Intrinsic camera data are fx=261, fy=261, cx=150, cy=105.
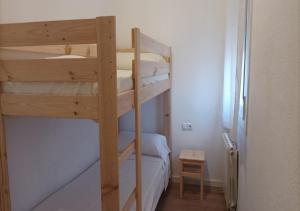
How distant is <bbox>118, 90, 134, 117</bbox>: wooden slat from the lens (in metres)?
1.39

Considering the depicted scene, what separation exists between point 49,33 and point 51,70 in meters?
0.19

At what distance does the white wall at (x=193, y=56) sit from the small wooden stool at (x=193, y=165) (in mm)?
296

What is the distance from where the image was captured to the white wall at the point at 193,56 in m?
3.12

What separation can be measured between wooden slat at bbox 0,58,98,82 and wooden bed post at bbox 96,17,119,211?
61mm

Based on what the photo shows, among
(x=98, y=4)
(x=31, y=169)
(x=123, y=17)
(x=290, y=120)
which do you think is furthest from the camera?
(x=123, y=17)

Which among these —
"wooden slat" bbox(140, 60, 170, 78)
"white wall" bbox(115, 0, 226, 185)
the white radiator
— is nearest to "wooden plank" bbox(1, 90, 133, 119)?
"wooden slat" bbox(140, 60, 170, 78)

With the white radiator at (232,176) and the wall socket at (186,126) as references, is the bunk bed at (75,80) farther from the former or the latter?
the wall socket at (186,126)

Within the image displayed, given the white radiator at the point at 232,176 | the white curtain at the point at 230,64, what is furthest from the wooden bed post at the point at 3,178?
the white curtain at the point at 230,64

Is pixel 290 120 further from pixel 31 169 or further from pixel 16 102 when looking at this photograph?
pixel 31 169

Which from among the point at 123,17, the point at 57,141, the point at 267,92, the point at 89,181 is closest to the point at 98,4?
the point at 123,17

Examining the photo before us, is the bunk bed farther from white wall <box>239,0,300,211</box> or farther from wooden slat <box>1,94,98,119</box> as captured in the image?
white wall <box>239,0,300,211</box>

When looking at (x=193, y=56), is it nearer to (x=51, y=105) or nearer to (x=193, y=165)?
(x=193, y=165)

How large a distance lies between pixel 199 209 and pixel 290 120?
2.11 metres

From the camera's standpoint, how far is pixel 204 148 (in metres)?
3.29
